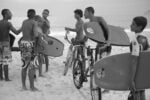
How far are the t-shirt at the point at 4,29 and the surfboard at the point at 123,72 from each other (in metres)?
3.35

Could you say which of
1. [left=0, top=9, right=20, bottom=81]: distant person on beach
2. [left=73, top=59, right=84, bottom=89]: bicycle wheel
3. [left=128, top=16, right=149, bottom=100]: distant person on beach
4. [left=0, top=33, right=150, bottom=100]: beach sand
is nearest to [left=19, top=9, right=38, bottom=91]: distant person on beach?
[left=0, top=33, right=150, bottom=100]: beach sand

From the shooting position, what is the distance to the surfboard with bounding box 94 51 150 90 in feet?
10.3

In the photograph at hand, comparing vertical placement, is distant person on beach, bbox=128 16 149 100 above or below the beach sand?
above

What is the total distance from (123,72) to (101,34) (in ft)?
6.23

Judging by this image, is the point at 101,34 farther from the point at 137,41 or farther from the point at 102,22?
the point at 137,41

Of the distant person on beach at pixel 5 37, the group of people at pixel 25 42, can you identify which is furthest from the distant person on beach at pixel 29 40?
the distant person on beach at pixel 5 37

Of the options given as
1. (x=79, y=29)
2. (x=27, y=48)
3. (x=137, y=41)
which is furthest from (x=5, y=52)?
(x=137, y=41)

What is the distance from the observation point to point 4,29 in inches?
245

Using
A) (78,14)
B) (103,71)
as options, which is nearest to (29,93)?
(78,14)

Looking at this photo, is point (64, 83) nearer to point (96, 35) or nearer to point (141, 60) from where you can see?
point (96, 35)

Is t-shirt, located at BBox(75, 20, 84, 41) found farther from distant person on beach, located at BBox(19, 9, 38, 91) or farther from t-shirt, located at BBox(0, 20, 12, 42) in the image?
t-shirt, located at BBox(0, 20, 12, 42)

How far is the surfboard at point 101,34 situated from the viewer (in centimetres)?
497

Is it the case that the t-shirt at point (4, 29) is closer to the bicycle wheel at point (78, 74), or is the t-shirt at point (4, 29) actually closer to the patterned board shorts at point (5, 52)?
the patterned board shorts at point (5, 52)

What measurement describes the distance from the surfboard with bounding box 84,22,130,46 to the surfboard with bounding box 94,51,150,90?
1585 millimetres
